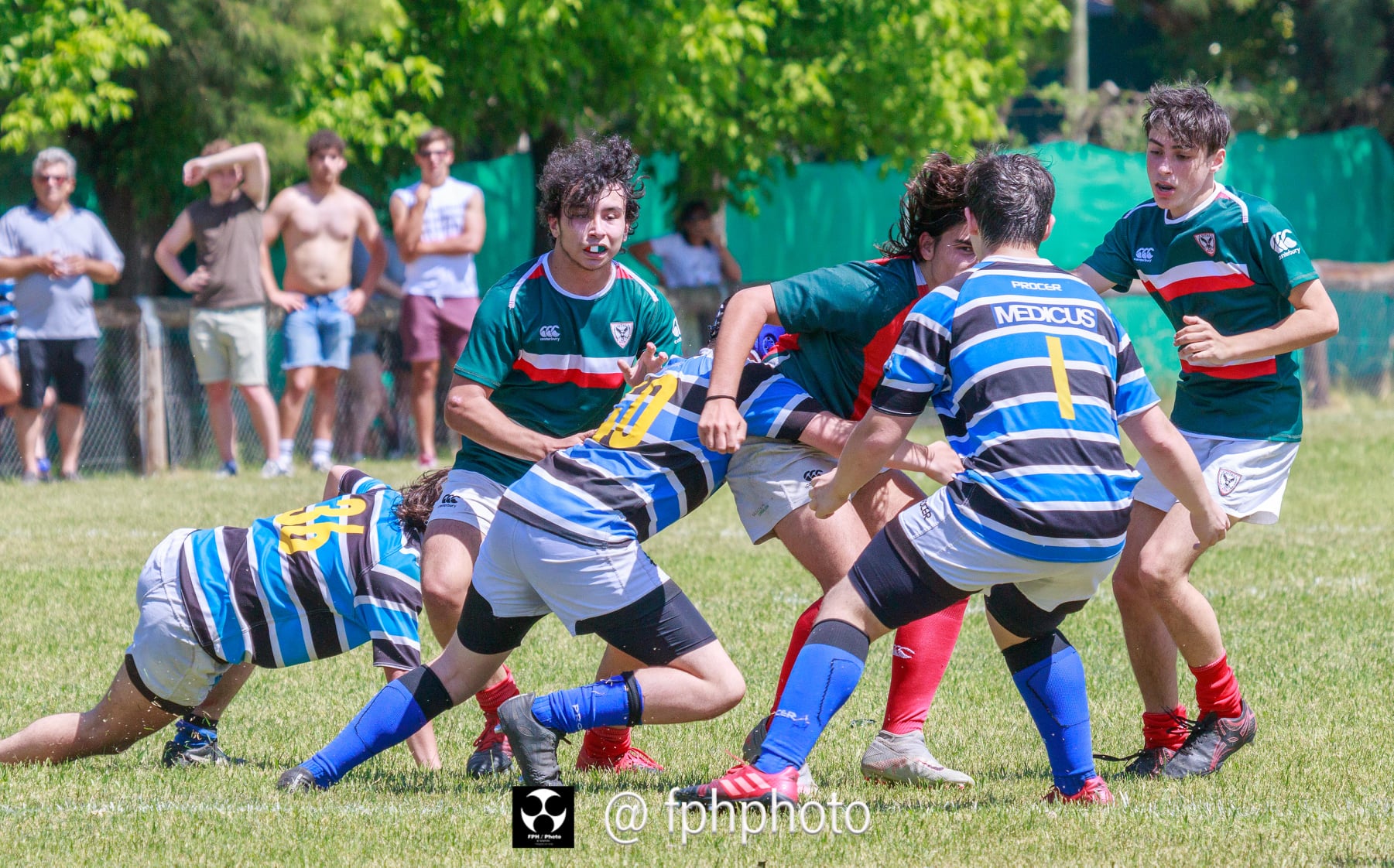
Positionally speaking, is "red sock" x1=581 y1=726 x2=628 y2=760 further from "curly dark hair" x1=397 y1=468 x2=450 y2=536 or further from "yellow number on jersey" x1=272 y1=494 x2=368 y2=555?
"yellow number on jersey" x1=272 y1=494 x2=368 y2=555

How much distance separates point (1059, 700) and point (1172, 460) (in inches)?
26.8

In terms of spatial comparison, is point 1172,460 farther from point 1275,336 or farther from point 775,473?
point 775,473

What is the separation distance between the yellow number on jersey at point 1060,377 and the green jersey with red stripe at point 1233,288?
108 cm

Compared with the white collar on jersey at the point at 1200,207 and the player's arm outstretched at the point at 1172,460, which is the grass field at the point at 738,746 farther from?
the white collar on jersey at the point at 1200,207

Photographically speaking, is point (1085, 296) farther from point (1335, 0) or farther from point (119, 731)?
point (1335, 0)

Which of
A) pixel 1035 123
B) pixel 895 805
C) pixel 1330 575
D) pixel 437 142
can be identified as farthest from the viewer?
pixel 1035 123

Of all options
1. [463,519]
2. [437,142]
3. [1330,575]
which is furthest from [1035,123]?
[463,519]

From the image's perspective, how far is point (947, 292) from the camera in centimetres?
412

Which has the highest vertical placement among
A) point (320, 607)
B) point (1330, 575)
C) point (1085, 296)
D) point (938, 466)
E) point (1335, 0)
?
point (1335, 0)

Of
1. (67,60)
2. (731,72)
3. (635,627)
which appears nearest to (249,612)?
(635,627)

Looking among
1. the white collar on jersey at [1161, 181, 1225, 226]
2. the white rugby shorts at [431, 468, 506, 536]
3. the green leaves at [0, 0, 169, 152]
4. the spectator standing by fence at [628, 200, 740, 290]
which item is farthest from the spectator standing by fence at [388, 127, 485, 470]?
the white collar on jersey at [1161, 181, 1225, 226]

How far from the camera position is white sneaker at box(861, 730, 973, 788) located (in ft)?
15.6

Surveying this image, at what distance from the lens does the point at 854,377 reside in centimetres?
470

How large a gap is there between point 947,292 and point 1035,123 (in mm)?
24283
